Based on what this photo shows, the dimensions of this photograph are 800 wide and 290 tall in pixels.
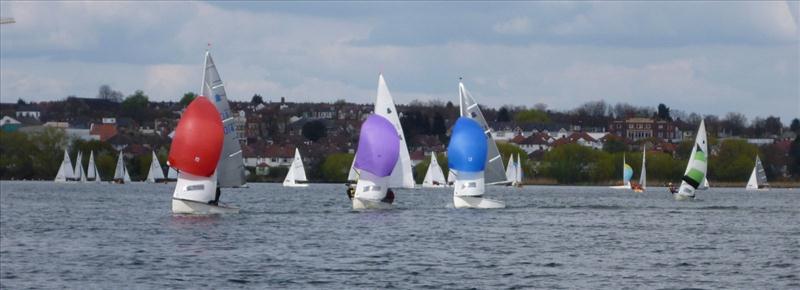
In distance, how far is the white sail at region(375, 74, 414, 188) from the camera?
71562mm

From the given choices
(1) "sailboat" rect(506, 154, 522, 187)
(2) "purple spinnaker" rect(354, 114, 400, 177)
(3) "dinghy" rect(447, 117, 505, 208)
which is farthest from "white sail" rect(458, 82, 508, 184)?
(1) "sailboat" rect(506, 154, 522, 187)

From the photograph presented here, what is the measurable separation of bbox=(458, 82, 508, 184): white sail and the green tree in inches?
3651

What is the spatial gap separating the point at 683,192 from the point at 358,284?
61120mm

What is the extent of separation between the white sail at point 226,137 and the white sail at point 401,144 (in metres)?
7.20

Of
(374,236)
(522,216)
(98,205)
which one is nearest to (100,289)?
(374,236)

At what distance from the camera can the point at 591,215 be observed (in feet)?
246

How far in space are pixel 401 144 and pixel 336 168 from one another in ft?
340

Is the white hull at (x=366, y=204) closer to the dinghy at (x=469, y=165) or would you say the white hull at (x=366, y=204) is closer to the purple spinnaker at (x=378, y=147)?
the purple spinnaker at (x=378, y=147)

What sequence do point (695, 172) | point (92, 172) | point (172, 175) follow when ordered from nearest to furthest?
point (695, 172), point (172, 175), point (92, 172)

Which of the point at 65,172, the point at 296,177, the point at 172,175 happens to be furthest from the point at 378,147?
the point at 65,172

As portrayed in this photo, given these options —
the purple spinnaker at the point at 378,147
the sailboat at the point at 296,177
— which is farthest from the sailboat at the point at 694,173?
the sailboat at the point at 296,177

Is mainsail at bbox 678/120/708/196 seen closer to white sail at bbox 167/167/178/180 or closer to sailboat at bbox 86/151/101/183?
white sail at bbox 167/167/178/180

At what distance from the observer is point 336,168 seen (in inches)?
6949

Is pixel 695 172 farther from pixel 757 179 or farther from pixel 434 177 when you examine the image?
pixel 757 179
